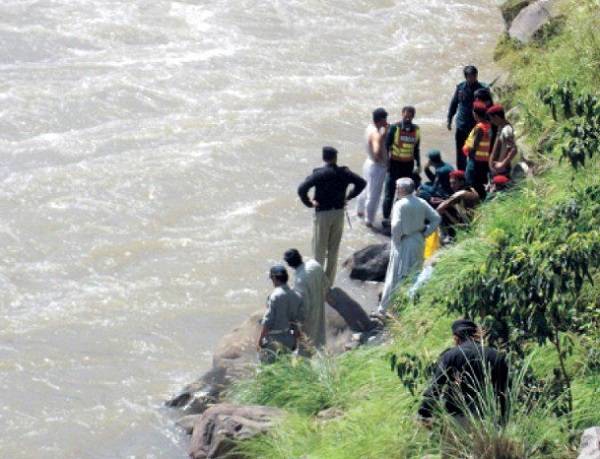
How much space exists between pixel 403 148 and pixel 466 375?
6841 millimetres

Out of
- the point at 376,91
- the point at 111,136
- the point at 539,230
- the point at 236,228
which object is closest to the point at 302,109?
the point at 376,91

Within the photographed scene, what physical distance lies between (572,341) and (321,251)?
510 centimetres

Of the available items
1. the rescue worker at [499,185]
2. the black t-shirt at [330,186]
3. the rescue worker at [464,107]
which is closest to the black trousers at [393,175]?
the rescue worker at [464,107]

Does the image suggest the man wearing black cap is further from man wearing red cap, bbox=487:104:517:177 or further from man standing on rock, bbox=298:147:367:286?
man wearing red cap, bbox=487:104:517:177

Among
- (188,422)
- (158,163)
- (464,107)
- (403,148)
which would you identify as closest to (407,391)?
(188,422)

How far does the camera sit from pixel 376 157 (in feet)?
49.7

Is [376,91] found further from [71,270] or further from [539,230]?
[539,230]

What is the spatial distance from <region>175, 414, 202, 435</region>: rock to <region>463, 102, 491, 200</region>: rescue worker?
4.29 meters

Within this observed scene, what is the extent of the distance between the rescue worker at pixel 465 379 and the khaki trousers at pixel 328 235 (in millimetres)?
4930

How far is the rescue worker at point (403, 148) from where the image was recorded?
1463cm

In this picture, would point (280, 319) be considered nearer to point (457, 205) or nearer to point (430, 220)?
point (430, 220)

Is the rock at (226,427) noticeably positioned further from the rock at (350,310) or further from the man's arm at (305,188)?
the man's arm at (305,188)

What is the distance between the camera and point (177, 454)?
1114 cm

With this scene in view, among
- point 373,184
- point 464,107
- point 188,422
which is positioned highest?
point 464,107
